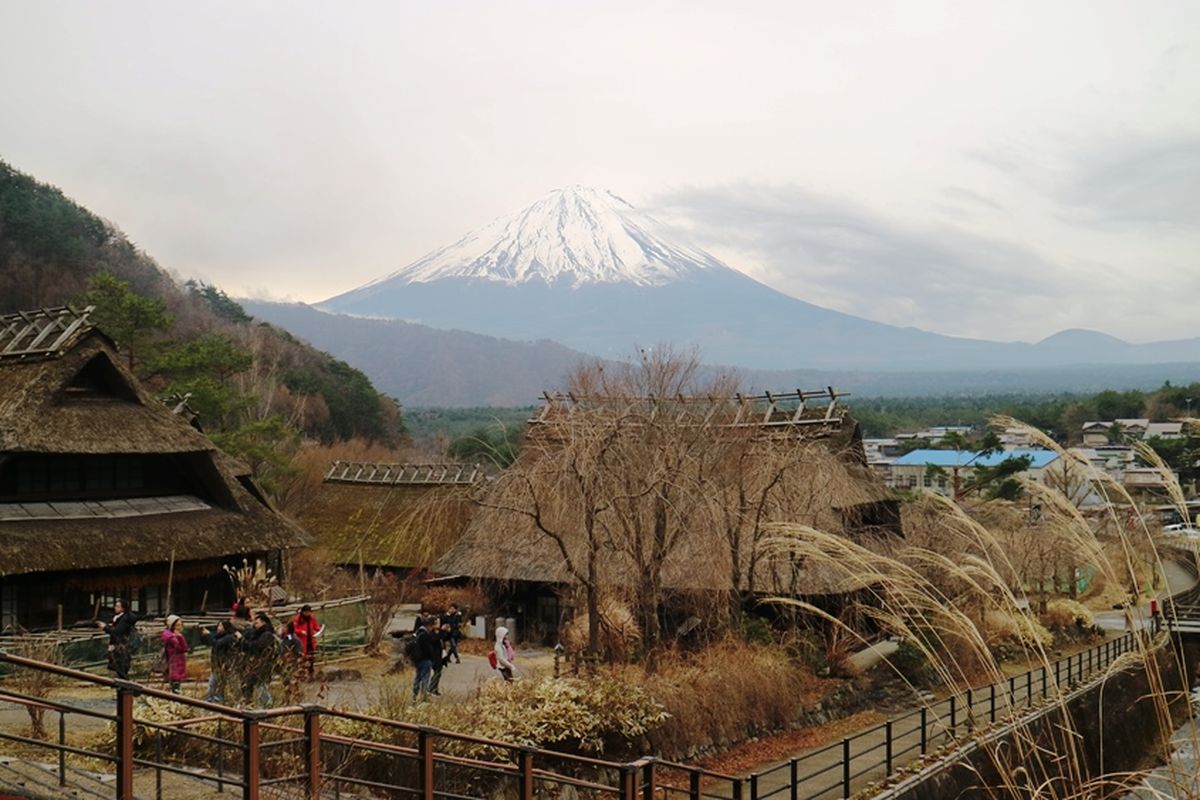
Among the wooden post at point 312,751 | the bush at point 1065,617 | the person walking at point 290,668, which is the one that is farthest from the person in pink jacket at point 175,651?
the bush at point 1065,617

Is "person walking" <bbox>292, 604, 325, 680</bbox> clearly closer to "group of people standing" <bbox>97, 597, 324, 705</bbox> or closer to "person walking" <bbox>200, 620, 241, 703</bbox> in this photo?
"group of people standing" <bbox>97, 597, 324, 705</bbox>


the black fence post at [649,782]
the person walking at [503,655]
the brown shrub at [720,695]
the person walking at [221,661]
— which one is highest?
the person walking at [221,661]

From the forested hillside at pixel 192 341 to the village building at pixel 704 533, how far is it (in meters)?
13.4

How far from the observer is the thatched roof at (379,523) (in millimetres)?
33000

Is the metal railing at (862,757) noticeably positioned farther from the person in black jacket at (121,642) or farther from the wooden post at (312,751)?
the person in black jacket at (121,642)

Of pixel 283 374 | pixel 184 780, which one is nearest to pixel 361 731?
pixel 184 780

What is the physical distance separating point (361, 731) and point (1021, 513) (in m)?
7.52

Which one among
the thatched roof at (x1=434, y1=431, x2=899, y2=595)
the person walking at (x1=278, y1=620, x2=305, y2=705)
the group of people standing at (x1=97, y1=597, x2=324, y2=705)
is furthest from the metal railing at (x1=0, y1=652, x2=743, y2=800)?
the thatched roof at (x1=434, y1=431, x2=899, y2=595)

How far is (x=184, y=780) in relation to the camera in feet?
31.6

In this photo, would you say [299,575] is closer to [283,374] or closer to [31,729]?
[31,729]

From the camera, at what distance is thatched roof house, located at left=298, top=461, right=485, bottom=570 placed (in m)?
33.1

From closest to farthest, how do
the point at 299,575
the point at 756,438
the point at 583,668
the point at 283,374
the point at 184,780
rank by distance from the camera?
the point at 184,780, the point at 583,668, the point at 756,438, the point at 299,575, the point at 283,374

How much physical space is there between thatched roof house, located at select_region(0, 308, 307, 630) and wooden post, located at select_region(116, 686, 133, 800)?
15.1m

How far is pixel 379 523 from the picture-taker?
36094mm
